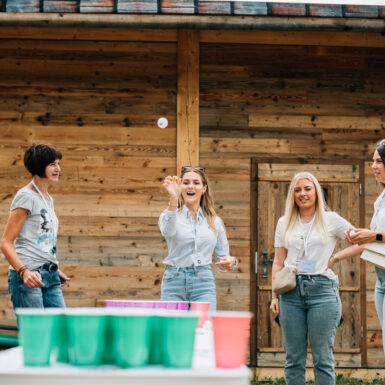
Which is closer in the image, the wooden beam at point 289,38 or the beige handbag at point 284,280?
the beige handbag at point 284,280

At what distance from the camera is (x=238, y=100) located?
6000mm

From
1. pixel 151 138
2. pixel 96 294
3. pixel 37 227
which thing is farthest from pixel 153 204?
pixel 37 227

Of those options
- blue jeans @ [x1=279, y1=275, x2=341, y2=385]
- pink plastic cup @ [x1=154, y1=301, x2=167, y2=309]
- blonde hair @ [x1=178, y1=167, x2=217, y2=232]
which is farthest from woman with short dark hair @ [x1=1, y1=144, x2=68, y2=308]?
blue jeans @ [x1=279, y1=275, x2=341, y2=385]

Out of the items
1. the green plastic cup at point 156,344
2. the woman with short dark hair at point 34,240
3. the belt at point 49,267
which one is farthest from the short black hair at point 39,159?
the green plastic cup at point 156,344

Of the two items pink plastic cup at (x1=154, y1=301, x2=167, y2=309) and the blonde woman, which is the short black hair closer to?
the blonde woman

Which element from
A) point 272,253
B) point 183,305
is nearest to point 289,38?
point 272,253

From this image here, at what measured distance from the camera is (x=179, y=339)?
5.70 feet

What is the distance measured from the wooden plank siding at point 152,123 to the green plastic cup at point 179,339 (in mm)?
4079

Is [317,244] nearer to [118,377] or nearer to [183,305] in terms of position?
[183,305]

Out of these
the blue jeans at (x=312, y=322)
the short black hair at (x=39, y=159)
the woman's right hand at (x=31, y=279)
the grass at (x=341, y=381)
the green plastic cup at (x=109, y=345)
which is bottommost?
the grass at (x=341, y=381)

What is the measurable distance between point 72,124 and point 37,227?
2.37m

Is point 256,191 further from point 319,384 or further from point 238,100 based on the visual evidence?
point 319,384

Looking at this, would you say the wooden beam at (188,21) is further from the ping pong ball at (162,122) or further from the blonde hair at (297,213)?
the blonde hair at (297,213)

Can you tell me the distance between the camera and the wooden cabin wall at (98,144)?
5820 millimetres
